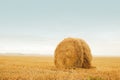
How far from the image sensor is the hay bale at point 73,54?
1677cm

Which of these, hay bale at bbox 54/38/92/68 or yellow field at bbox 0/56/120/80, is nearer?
yellow field at bbox 0/56/120/80

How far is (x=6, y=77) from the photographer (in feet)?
35.0

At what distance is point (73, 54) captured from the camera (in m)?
16.8

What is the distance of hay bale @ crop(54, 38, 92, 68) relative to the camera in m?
16.8

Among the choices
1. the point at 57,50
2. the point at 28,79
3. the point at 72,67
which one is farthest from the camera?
the point at 57,50

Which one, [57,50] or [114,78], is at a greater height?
[57,50]

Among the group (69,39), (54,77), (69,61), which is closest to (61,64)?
(69,61)

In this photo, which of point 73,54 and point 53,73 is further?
point 73,54

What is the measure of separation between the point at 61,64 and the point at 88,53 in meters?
1.90

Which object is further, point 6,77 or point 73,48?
point 73,48

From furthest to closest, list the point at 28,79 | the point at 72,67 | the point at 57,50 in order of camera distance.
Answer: the point at 57,50, the point at 72,67, the point at 28,79

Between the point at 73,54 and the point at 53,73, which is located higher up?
the point at 73,54

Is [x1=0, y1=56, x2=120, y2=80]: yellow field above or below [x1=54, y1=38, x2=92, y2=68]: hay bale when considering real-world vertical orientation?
below

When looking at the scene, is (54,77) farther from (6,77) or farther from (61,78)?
(6,77)
